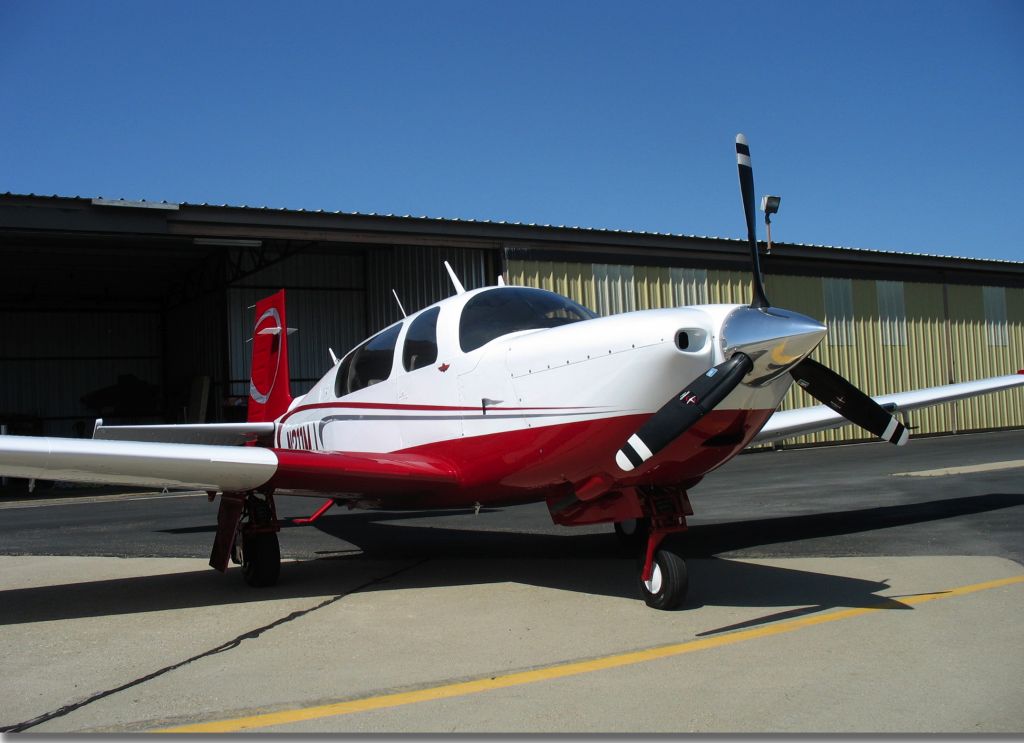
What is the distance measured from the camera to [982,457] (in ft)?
57.2

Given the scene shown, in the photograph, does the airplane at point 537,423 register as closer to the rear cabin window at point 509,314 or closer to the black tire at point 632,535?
the rear cabin window at point 509,314

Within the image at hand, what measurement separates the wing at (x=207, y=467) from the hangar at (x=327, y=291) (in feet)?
39.0

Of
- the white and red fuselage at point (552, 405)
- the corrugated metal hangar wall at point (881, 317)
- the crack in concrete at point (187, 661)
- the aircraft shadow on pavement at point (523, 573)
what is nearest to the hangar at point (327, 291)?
the corrugated metal hangar wall at point (881, 317)

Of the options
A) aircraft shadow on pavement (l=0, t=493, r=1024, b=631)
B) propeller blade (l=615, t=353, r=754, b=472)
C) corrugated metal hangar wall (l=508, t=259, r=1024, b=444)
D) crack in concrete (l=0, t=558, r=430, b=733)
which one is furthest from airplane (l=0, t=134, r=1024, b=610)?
corrugated metal hangar wall (l=508, t=259, r=1024, b=444)

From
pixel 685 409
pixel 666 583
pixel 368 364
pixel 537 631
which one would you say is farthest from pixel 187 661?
pixel 368 364

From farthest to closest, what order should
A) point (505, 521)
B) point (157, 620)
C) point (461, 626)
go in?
point (505, 521), point (157, 620), point (461, 626)

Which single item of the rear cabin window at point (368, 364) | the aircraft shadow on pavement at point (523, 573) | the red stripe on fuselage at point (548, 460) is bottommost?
the aircraft shadow on pavement at point (523, 573)

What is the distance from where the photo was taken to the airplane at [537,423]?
5090mm

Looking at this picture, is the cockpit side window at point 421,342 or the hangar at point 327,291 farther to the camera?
the hangar at point 327,291

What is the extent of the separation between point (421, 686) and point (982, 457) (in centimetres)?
1658

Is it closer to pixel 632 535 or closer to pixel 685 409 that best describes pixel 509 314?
pixel 685 409

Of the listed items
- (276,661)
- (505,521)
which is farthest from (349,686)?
(505,521)

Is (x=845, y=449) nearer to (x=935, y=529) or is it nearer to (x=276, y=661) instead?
(x=935, y=529)

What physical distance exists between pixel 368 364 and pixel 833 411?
4554 millimetres
